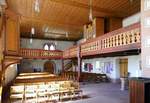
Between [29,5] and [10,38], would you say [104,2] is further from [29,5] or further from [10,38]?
[10,38]

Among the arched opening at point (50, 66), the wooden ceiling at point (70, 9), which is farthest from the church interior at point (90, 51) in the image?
the arched opening at point (50, 66)

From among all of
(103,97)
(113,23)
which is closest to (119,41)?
(103,97)

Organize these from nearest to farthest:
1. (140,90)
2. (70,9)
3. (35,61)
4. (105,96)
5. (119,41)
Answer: (140,90), (119,41), (105,96), (70,9), (35,61)

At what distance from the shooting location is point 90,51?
10.2m

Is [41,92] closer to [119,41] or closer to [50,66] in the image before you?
[119,41]

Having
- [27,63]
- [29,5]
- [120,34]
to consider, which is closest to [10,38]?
[120,34]

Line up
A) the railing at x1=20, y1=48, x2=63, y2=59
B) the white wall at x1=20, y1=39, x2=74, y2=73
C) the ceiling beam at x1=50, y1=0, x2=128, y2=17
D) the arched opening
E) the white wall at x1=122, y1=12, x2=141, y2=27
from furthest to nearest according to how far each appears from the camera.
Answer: the arched opening
the white wall at x1=20, y1=39, x2=74, y2=73
the railing at x1=20, y1=48, x2=63, y2=59
the white wall at x1=122, y1=12, x2=141, y2=27
the ceiling beam at x1=50, y1=0, x2=128, y2=17

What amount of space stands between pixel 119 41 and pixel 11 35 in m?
5.08

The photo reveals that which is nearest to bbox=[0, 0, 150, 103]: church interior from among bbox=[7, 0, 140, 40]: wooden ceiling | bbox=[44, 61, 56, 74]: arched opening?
bbox=[7, 0, 140, 40]: wooden ceiling

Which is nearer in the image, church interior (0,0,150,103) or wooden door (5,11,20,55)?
wooden door (5,11,20,55)

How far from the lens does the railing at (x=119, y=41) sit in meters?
6.01

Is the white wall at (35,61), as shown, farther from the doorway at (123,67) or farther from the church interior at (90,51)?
the doorway at (123,67)

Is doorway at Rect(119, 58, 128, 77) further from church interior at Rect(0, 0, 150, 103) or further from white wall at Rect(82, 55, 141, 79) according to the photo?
white wall at Rect(82, 55, 141, 79)

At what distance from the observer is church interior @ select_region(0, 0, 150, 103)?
11.3 ft
